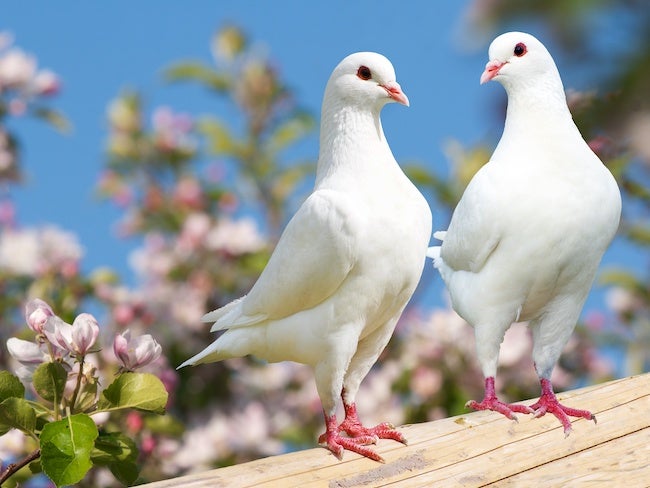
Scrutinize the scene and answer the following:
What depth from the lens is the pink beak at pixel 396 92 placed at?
3176mm

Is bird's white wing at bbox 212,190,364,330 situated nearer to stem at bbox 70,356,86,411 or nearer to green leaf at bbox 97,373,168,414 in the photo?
green leaf at bbox 97,373,168,414

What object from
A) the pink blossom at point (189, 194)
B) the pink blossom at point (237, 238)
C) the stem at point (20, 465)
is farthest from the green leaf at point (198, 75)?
the stem at point (20, 465)

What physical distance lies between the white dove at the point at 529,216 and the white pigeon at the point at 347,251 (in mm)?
272

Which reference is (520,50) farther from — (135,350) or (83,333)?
(83,333)

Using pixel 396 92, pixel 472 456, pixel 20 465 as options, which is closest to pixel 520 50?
pixel 396 92

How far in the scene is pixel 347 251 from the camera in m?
3.17

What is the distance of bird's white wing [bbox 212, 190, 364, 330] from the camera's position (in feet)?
10.4

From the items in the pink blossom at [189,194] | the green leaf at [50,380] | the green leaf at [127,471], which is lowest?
the green leaf at [127,471]

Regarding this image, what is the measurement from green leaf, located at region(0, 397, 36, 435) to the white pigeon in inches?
32.9

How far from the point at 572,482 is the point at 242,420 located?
88.7 inches

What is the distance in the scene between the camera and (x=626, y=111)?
6.74 metres

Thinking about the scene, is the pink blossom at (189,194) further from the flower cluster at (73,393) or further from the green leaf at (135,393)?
the green leaf at (135,393)

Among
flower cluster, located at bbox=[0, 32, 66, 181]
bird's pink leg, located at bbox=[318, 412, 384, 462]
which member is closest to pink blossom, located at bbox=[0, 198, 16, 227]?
flower cluster, located at bbox=[0, 32, 66, 181]

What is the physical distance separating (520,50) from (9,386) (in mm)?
1989
